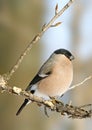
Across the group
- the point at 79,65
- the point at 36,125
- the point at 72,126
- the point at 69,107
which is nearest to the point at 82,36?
the point at 79,65

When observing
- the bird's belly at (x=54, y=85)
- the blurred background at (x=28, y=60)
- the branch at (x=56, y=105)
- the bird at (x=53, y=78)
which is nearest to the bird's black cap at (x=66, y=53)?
the bird at (x=53, y=78)

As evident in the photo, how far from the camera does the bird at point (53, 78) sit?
10.8 feet

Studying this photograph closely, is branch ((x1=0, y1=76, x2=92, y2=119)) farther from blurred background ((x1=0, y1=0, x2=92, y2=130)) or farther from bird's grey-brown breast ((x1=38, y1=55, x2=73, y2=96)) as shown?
blurred background ((x1=0, y1=0, x2=92, y2=130))

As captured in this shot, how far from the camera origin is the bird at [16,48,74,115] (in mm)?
3285

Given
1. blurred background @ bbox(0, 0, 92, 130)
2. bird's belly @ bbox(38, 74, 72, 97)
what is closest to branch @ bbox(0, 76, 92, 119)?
bird's belly @ bbox(38, 74, 72, 97)

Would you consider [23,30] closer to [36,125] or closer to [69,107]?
[36,125]

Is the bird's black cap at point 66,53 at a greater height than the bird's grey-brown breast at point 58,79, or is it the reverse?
the bird's black cap at point 66,53

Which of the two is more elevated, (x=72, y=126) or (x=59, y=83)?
(x=59, y=83)

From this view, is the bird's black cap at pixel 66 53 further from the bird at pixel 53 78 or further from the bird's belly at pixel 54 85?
the bird's belly at pixel 54 85

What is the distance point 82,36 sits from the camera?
8945 mm

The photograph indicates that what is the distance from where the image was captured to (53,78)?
3383 mm

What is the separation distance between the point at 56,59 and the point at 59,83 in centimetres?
28

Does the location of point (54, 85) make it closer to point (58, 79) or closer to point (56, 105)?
point (58, 79)

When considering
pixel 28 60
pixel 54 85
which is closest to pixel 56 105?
pixel 54 85
